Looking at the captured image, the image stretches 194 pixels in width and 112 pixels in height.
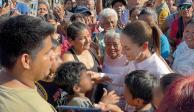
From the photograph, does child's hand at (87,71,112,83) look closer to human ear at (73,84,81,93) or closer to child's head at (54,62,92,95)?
child's head at (54,62,92,95)

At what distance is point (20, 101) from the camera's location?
1984 millimetres

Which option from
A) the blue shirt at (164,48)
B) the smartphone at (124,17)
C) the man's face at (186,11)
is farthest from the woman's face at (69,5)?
the blue shirt at (164,48)

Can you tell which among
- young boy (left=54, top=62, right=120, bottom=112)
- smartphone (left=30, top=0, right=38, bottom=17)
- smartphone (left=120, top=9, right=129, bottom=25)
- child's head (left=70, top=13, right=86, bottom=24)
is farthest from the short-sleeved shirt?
smartphone (left=30, top=0, right=38, bottom=17)

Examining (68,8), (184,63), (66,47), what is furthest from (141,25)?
(68,8)

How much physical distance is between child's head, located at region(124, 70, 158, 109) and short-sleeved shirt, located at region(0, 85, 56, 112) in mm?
1293

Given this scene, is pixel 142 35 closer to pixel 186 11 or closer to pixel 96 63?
pixel 96 63

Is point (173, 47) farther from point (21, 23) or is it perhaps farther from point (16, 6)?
point (21, 23)

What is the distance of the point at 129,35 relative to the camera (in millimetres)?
3803

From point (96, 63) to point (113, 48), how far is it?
0.90 ft

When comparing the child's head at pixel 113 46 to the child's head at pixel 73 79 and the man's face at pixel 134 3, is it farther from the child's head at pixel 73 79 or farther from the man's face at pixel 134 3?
the man's face at pixel 134 3

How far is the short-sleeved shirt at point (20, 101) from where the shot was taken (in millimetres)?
1968

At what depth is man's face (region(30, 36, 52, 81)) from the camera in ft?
7.04

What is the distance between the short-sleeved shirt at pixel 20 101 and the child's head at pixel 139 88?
4.24 feet

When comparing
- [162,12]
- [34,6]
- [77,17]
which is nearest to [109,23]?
[77,17]
